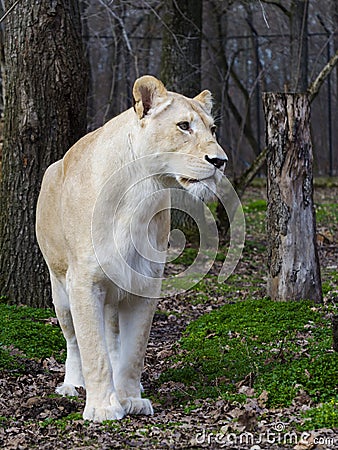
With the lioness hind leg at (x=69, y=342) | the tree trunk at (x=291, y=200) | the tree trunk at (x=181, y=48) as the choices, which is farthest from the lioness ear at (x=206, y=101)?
the tree trunk at (x=181, y=48)

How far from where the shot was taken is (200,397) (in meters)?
5.06

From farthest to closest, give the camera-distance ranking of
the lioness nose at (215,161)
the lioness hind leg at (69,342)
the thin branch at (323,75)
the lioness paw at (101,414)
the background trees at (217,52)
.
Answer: the background trees at (217,52)
the thin branch at (323,75)
the lioness hind leg at (69,342)
the lioness paw at (101,414)
the lioness nose at (215,161)

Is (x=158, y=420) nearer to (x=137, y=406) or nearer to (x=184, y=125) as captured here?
(x=137, y=406)

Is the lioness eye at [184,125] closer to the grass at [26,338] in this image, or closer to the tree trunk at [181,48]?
the grass at [26,338]

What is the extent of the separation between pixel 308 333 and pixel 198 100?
2.35 m

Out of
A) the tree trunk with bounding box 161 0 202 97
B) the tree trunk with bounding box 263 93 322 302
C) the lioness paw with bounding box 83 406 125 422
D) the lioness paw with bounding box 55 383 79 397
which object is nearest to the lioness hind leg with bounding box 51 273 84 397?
the lioness paw with bounding box 55 383 79 397

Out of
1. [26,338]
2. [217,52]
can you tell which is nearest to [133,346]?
[26,338]

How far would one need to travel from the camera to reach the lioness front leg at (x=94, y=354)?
4.67 meters

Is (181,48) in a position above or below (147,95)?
above

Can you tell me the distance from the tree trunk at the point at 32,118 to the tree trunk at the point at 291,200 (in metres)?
1.91

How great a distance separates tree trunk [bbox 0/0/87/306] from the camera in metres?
7.32

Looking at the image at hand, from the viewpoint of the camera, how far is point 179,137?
4410 millimetres

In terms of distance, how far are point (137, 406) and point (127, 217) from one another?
1.17 metres

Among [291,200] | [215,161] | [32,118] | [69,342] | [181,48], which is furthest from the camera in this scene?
[181,48]
